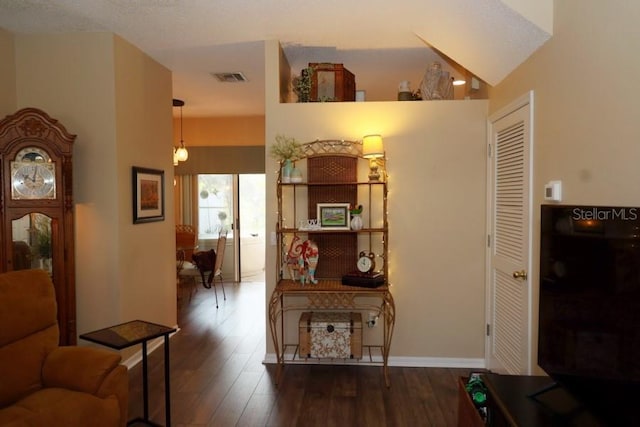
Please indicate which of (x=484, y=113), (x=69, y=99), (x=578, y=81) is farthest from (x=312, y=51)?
(x=578, y=81)

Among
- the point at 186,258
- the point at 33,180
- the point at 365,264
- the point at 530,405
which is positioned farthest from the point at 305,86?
the point at 186,258

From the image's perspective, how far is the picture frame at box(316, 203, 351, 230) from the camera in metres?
3.58

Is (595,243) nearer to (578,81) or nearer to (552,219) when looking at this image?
(552,219)

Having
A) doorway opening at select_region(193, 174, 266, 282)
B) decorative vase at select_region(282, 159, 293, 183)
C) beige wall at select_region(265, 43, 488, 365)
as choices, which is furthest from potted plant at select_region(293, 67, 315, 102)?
doorway opening at select_region(193, 174, 266, 282)

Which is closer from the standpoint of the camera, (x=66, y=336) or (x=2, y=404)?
(x=2, y=404)

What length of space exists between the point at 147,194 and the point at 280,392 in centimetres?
215

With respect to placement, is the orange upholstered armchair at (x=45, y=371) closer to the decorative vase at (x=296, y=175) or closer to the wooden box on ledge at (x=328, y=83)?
the decorative vase at (x=296, y=175)

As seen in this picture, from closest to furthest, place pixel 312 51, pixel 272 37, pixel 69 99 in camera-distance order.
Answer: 1. pixel 69 99
2. pixel 272 37
3. pixel 312 51

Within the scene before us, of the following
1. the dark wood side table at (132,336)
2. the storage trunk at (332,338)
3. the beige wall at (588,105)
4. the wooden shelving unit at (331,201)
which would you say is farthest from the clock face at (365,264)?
the dark wood side table at (132,336)

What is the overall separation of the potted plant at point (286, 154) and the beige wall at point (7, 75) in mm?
2174

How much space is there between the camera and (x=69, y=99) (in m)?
3.47

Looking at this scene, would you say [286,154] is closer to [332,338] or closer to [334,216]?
[334,216]

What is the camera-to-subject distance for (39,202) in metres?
3.14

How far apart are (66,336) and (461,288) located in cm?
325
